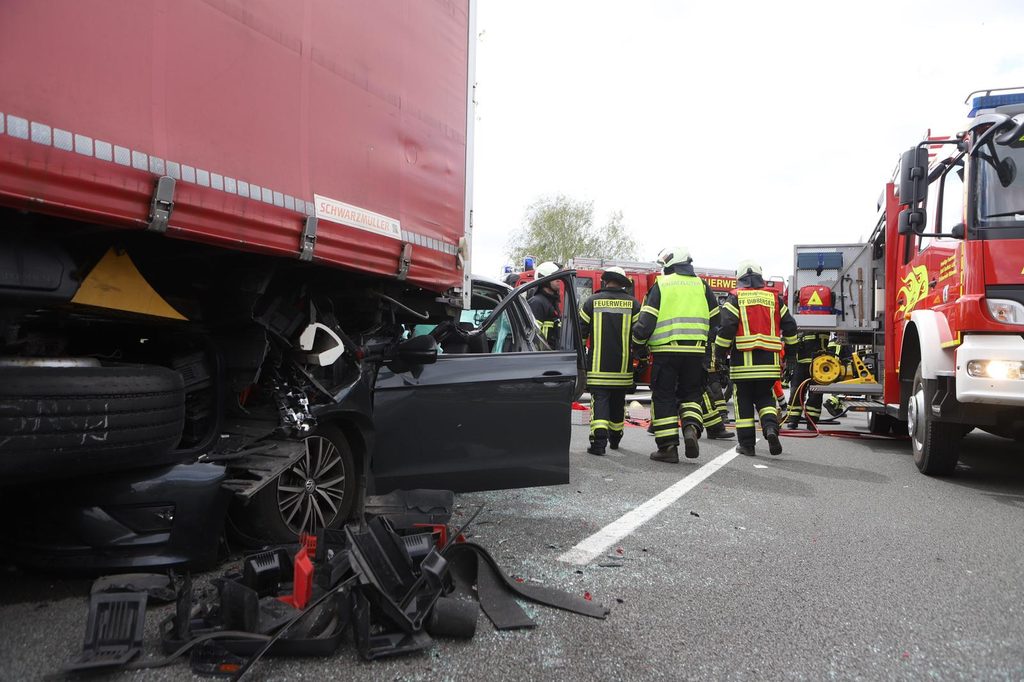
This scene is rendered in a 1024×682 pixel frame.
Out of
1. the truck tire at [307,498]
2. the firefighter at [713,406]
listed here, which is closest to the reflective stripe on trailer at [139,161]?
the truck tire at [307,498]

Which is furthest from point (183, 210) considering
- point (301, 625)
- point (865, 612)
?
point (865, 612)

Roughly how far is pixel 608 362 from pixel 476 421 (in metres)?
3.36

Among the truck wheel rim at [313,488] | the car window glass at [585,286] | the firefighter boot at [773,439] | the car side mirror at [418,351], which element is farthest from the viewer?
the car window glass at [585,286]

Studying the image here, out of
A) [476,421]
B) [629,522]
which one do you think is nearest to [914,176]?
[629,522]

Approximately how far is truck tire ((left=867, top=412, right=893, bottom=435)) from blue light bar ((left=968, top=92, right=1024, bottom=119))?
4669 mm

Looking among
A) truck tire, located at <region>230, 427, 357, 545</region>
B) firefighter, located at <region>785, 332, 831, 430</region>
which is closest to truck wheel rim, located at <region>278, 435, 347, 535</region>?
truck tire, located at <region>230, 427, 357, 545</region>

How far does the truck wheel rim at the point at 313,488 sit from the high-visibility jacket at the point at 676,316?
13.4 feet

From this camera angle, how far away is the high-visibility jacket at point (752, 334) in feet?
24.6

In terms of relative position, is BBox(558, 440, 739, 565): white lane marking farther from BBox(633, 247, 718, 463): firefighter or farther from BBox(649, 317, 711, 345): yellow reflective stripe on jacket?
BBox(649, 317, 711, 345): yellow reflective stripe on jacket

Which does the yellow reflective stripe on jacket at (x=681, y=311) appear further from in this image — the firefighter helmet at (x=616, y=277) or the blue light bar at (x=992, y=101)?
the blue light bar at (x=992, y=101)

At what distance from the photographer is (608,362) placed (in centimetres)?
725

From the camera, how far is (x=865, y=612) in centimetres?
296

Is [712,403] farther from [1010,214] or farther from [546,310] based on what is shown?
[1010,214]

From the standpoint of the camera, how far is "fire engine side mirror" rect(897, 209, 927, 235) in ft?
18.5
